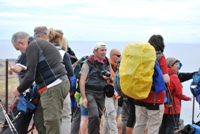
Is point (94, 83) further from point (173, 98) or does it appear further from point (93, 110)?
point (173, 98)

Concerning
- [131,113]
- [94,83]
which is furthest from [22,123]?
[131,113]

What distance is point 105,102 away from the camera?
6.82m

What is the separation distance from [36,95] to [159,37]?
189 cm

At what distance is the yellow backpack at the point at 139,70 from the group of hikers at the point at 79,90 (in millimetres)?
229

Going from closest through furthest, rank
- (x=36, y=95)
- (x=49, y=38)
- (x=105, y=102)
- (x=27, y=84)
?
(x=27, y=84)
(x=36, y=95)
(x=49, y=38)
(x=105, y=102)

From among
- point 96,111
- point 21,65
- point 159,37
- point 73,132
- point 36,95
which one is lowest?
point 73,132

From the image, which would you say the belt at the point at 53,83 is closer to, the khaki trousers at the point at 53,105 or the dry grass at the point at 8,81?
the khaki trousers at the point at 53,105

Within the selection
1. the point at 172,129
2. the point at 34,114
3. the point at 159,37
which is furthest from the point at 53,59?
the point at 172,129

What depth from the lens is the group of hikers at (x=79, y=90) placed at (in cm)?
486

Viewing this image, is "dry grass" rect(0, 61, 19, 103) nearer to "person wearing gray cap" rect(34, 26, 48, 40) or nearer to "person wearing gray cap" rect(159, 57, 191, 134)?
"person wearing gray cap" rect(34, 26, 48, 40)

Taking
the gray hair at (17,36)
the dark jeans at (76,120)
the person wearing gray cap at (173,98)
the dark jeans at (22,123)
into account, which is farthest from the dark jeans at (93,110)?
the gray hair at (17,36)

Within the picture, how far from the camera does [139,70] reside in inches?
197

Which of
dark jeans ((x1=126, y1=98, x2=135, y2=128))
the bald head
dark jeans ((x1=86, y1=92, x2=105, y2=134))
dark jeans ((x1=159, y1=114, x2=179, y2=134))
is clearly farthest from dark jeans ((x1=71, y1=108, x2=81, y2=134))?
dark jeans ((x1=159, y1=114, x2=179, y2=134))

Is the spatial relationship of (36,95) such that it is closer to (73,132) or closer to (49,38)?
(49,38)
